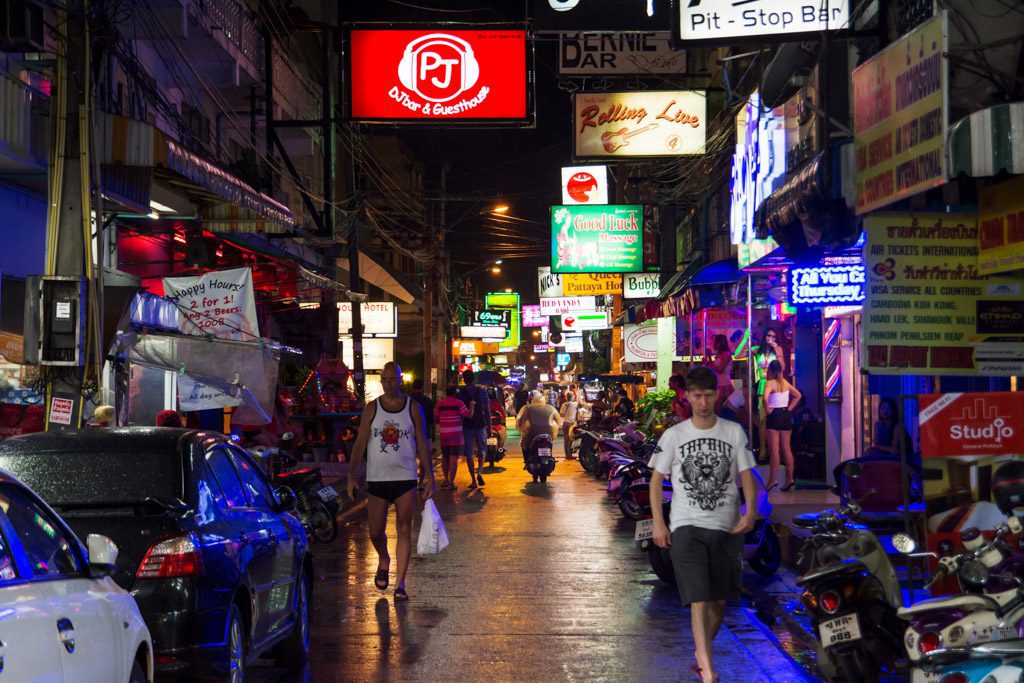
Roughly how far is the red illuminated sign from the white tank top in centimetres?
1059

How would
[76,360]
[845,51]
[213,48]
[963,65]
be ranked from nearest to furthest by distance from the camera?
[963,65]
[76,360]
[845,51]
[213,48]

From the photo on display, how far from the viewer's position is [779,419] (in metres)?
17.5

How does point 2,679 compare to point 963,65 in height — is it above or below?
below

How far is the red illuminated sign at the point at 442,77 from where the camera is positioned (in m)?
21.4

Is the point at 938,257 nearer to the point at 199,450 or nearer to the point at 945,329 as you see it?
the point at 945,329

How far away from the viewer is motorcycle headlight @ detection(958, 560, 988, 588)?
6.31 m

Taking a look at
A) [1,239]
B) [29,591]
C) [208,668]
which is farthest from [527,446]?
[29,591]

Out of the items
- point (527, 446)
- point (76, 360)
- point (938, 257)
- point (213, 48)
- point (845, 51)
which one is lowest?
point (527, 446)

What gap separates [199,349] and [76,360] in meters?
4.13

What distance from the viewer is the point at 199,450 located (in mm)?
7496

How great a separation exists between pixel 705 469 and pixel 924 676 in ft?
6.36

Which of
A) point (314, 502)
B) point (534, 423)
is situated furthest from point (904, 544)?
point (534, 423)

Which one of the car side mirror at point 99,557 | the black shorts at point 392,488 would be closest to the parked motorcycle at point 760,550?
the black shorts at point 392,488

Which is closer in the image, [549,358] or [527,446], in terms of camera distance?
[527,446]
